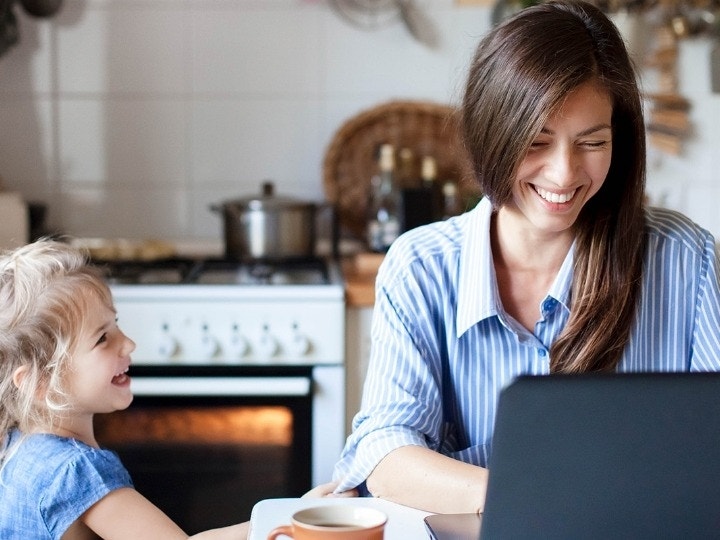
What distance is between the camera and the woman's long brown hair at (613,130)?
122 cm

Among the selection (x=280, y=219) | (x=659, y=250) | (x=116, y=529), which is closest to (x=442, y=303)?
(x=659, y=250)

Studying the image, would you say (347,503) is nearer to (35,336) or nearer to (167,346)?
(35,336)

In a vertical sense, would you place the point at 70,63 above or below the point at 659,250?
above

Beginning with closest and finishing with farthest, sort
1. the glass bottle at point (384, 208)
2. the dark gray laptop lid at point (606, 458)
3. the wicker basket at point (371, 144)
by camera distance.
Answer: the dark gray laptop lid at point (606, 458)
the glass bottle at point (384, 208)
the wicker basket at point (371, 144)

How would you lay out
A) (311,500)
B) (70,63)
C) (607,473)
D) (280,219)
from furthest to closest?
(70,63) → (280,219) → (311,500) → (607,473)

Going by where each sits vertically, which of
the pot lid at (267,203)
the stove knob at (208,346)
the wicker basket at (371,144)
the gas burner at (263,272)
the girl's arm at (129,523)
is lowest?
the stove knob at (208,346)

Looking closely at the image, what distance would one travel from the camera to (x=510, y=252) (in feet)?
4.69

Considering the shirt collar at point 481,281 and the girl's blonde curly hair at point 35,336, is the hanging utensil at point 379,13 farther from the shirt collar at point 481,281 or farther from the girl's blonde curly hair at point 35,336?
the girl's blonde curly hair at point 35,336

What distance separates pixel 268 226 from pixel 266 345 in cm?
37

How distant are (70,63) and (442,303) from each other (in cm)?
166

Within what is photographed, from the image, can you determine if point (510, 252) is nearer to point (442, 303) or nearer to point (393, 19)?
point (442, 303)

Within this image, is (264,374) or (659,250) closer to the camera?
(659,250)

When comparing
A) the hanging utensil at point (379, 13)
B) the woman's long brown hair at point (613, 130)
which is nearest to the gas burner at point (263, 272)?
the hanging utensil at point (379, 13)

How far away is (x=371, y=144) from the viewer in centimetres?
268
